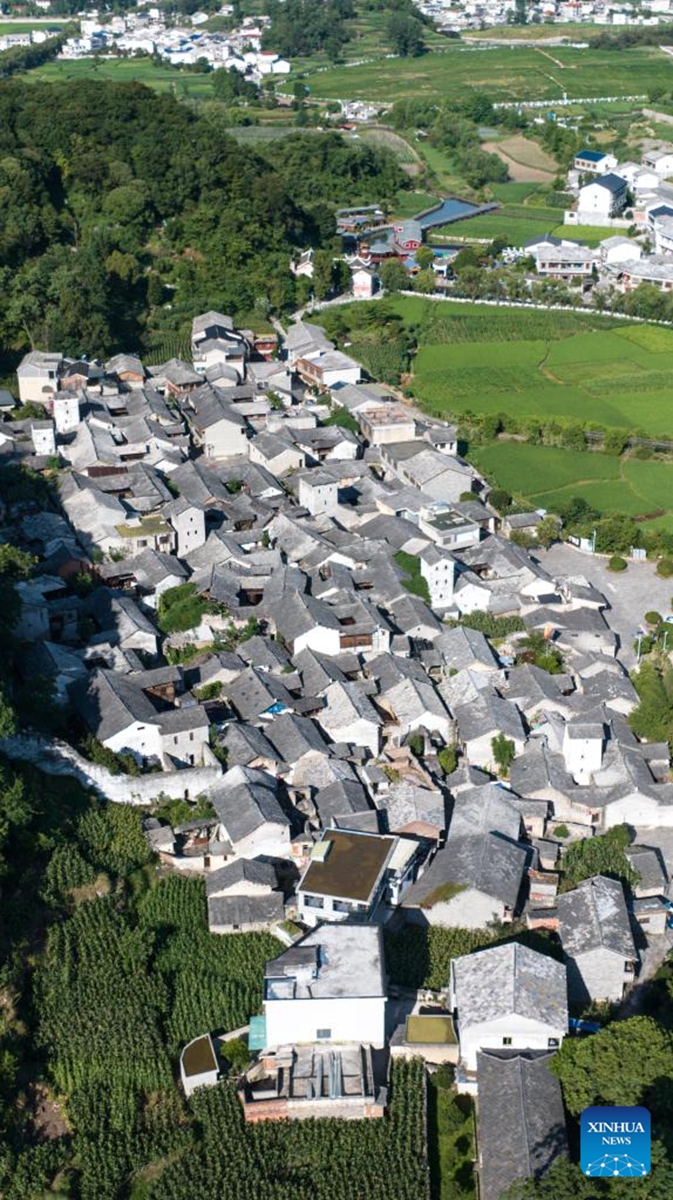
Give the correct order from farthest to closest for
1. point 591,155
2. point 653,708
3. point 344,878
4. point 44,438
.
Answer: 1. point 591,155
2. point 44,438
3. point 653,708
4. point 344,878

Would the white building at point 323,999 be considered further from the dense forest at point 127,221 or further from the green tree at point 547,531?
the dense forest at point 127,221

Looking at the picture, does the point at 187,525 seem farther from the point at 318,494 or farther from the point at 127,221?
the point at 127,221

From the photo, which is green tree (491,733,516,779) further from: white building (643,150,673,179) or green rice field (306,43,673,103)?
green rice field (306,43,673,103)

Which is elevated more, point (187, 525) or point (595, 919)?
point (187, 525)

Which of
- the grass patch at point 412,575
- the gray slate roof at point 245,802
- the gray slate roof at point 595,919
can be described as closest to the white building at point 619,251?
the grass patch at point 412,575

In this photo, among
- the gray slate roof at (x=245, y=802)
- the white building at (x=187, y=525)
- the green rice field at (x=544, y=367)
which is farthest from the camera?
the green rice field at (x=544, y=367)

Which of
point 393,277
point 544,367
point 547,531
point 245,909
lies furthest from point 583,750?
point 393,277

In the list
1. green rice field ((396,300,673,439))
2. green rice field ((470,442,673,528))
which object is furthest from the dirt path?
green rice field ((470,442,673,528))
